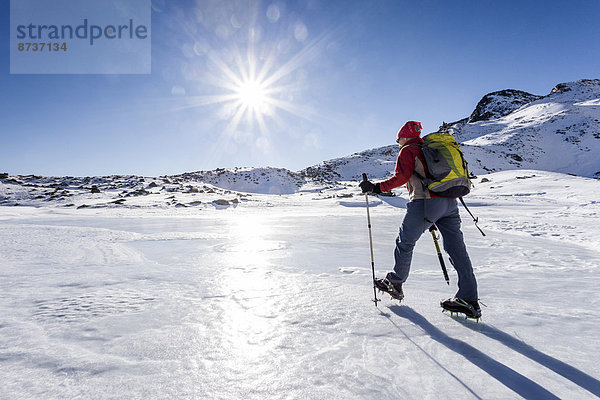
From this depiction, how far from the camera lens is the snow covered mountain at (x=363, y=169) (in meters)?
20.5

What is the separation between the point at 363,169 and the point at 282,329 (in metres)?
50.9

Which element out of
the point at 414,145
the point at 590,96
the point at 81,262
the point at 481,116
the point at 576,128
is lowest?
the point at 81,262

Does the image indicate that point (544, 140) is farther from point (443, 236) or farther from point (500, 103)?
point (500, 103)

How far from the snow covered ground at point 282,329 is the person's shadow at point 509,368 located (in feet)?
0.04

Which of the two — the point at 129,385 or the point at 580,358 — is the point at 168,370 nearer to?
the point at 129,385

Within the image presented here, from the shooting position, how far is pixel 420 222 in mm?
2883

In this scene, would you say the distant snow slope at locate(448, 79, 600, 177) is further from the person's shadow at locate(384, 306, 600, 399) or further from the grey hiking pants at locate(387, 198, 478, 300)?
the person's shadow at locate(384, 306, 600, 399)

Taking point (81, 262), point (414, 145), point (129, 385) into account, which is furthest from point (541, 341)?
point (81, 262)

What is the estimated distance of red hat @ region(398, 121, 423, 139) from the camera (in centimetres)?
303

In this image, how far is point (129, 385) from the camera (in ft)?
5.43

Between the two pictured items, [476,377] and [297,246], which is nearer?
[476,377]

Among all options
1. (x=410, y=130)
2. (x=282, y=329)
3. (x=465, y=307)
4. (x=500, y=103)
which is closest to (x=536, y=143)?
(x=410, y=130)

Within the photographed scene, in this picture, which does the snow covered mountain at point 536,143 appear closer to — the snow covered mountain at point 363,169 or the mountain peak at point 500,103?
the snow covered mountain at point 363,169

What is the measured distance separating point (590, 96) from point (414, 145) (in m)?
94.6
